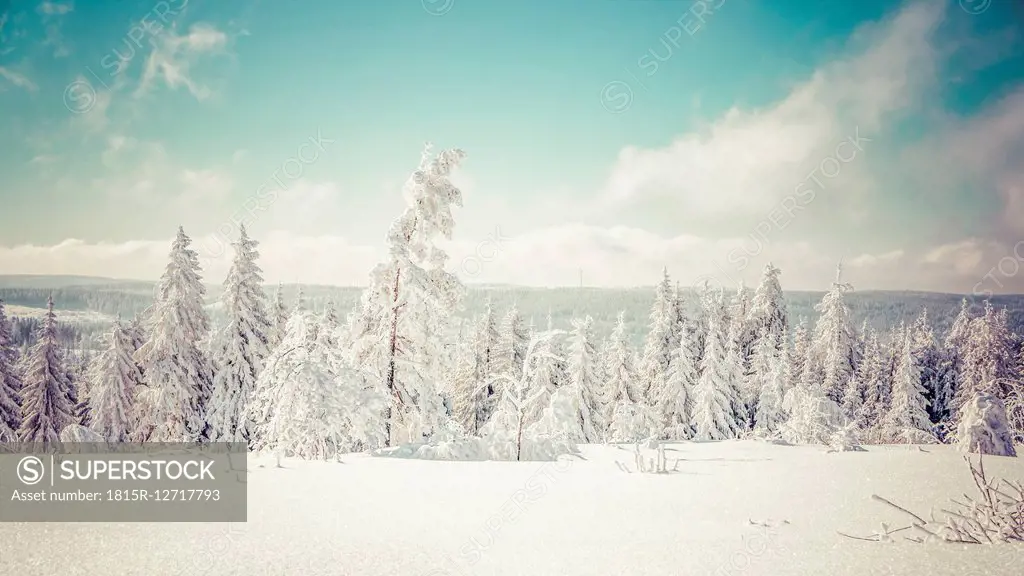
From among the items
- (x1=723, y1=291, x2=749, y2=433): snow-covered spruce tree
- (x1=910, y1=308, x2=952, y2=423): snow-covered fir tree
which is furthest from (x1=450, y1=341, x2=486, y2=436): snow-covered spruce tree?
(x1=910, y1=308, x2=952, y2=423): snow-covered fir tree

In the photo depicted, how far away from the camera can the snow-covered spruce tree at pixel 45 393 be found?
88.6ft

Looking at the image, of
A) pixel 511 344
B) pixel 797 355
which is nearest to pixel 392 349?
pixel 511 344

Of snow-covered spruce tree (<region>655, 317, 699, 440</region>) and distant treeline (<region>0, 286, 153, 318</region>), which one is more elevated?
distant treeline (<region>0, 286, 153, 318</region>)

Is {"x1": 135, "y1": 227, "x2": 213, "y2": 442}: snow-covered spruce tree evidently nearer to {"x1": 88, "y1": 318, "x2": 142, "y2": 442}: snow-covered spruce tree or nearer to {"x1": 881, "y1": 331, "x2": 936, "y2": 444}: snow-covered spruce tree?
{"x1": 88, "y1": 318, "x2": 142, "y2": 442}: snow-covered spruce tree

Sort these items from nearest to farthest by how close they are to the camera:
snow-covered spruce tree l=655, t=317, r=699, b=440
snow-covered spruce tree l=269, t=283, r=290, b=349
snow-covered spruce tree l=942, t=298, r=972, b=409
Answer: snow-covered spruce tree l=269, t=283, r=290, b=349 → snow-covered spruce tree l=655, t=317, r=699, b=440 → snow-covered spruce tree l=942, t=298, r=972, b=409

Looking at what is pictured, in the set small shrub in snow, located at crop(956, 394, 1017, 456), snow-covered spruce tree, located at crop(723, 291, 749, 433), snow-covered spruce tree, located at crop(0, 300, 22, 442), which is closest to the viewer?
small shrub in snow, located at crop(956, 394, 1017, 456)

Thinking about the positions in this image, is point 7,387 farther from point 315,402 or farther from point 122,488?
point 122,488

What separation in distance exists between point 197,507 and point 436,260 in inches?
416

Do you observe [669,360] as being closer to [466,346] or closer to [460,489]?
[466,346]

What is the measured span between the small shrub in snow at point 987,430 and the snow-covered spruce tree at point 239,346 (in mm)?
27562

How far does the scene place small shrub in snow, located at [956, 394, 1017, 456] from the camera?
1340 cm

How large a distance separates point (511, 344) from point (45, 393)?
28528mm

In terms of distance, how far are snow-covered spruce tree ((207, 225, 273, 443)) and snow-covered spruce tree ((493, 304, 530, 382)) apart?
16825 millimetres

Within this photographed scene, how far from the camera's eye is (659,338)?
3450 cm
